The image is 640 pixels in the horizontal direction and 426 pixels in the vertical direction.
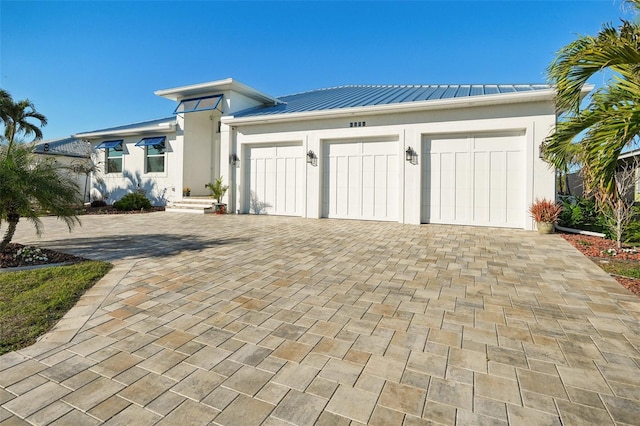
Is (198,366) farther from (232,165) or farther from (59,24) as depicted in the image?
(59,24)

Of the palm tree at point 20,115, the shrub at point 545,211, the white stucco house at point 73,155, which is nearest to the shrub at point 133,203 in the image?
the white stucco house at point 73,155

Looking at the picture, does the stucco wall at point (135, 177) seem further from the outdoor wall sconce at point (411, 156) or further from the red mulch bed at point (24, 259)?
the outdoor wall sconce at point (411, 156)

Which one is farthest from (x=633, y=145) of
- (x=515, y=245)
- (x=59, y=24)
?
(x=59, y=24)

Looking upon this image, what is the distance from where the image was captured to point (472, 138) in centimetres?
991

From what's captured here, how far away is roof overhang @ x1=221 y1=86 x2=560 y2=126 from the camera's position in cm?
891

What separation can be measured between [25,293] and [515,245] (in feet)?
28.2

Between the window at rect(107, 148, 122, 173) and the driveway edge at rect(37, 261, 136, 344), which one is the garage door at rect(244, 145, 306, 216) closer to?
the driveway edge at rect(37, 261, 136, 344)

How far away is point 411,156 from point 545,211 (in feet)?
13.4

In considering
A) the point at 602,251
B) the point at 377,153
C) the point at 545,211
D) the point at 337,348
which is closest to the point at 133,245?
the point at 337,348

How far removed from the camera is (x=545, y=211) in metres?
8.55

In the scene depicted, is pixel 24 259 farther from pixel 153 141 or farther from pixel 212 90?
pixel 153 141

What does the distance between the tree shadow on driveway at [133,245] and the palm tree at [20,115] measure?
44.2ft

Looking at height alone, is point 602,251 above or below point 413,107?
below

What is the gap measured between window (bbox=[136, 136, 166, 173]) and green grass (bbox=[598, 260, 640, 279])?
17454 millimetres
